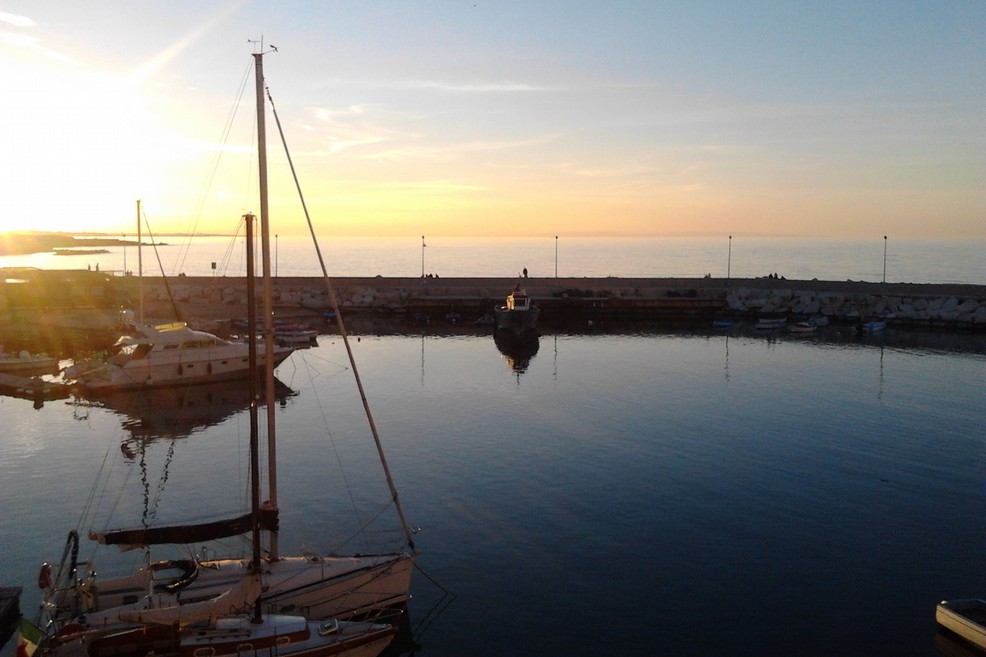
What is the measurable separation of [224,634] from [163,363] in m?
36.0

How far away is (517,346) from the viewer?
69.1 meters

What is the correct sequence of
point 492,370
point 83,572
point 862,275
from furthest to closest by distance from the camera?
point 862,275
point 492,370
point 83,572

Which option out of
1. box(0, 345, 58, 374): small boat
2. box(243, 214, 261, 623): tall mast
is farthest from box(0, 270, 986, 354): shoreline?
box(243, 214, 261, 623): tall mast

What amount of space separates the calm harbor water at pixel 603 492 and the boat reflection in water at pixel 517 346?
3.74m

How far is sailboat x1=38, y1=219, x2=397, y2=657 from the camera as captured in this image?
51.1 feet

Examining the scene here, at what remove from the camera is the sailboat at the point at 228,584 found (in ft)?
55.2

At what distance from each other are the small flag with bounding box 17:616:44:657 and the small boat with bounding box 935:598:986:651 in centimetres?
2021

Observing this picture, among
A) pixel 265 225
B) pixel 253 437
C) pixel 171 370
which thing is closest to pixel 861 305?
pixel 171 370

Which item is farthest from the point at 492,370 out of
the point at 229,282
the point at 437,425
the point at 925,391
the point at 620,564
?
the point at 229,282

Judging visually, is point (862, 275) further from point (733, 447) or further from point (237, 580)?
point (237, 580)

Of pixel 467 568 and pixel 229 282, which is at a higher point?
pixel 229 282

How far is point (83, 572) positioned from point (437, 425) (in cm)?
2195

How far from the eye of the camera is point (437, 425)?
134 ft

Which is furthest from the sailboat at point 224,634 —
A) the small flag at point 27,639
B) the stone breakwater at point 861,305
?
the stone breakwater at point 861,305
